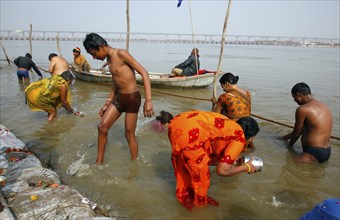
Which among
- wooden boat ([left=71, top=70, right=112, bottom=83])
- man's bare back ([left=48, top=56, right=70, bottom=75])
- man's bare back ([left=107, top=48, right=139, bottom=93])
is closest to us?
Result: man's bare back ([left=107, top=48, right=139, bottom=93])

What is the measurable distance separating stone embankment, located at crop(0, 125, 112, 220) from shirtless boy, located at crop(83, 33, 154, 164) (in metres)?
0.92

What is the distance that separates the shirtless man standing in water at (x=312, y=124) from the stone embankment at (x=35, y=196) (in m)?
3.11

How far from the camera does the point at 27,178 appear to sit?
291 cm

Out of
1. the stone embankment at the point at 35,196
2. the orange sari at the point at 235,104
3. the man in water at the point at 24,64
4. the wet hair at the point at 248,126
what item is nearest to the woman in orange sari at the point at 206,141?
the wet hair at the point at 248,126

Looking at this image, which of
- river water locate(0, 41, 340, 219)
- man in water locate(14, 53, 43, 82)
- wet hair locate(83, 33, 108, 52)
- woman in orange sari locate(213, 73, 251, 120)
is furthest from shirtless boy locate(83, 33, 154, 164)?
man in water locate(14, 53, 43, 82)

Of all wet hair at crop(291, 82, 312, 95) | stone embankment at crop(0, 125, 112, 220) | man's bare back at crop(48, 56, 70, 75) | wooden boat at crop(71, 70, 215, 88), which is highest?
man's bare back at crop(48, 56, 70, 75)

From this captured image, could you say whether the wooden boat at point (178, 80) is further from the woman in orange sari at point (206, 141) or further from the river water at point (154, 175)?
the woman in orange sari at point (206, 141)

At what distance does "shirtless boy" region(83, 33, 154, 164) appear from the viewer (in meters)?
3.14

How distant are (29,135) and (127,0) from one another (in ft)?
20.4

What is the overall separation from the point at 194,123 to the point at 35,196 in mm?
1666

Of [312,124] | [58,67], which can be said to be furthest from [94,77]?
[312,124]

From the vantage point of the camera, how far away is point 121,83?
3379 millimetres

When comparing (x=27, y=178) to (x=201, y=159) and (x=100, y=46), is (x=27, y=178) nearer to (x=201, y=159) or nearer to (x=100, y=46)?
(x=100, y=46)

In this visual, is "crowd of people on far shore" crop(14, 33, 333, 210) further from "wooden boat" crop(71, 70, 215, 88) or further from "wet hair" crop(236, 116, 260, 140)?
"wooden boat" crop(71, 70, 215, 88)
